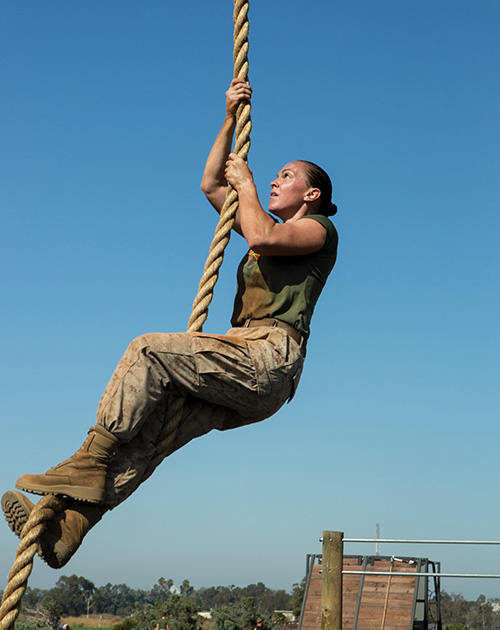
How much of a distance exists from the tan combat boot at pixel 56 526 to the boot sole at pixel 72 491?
2.5 inches

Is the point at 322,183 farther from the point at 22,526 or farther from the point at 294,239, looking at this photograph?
the point at 22,526

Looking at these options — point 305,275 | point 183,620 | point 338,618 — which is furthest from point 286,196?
point 183,620

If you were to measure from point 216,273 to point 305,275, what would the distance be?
1.50 feet

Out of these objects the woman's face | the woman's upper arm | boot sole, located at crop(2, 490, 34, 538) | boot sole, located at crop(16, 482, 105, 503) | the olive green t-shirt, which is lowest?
boot sole, located at crop(2, 490, 34, 538)

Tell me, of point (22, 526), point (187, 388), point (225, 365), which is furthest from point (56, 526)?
point (225, 365)

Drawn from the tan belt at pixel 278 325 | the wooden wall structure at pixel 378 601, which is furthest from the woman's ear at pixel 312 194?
the wooden wall structure at pixel 378 601

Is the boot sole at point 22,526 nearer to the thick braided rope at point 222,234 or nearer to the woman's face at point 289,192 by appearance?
the thick braided rope at point 222,234

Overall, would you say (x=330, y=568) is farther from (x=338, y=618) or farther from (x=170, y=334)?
(x=170, y=334)

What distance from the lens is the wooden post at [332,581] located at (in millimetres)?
4660

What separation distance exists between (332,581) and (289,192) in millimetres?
2339

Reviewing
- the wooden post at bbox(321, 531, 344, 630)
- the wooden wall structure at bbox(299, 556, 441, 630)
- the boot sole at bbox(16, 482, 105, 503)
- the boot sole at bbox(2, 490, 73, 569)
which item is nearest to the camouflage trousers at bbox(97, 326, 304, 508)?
the boot sole at bbox(16, 482, 105, 503)

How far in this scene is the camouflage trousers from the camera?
3391mm

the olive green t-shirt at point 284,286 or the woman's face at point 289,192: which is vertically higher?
the woman's face at point 289,192

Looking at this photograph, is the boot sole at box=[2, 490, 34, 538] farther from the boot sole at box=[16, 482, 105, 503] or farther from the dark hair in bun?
the dark hair in bun
